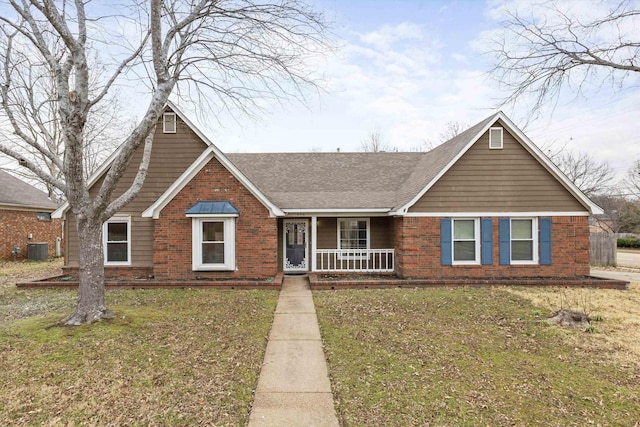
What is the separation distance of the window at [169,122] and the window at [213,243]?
380 centimetres

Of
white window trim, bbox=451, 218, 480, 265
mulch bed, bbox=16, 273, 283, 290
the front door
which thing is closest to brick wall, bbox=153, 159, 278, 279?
mulch bed, bbox=16, 273, 283, 290

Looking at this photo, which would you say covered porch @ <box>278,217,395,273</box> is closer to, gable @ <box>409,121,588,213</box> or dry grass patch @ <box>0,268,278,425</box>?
gable @ <box>409,121,588,213</box>

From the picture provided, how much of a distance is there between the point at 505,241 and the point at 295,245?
310 inches

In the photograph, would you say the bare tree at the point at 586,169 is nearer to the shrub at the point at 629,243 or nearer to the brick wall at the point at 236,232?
the shrub at the point at 629,243

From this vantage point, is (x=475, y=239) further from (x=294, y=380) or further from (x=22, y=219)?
(x=22, y=219)

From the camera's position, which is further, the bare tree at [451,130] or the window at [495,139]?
the bare tree at [451,130]

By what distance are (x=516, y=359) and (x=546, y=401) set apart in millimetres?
1312

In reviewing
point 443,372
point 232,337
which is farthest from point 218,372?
point 443,372

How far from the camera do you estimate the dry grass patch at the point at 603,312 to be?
607 cm

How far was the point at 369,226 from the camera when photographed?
13922mm

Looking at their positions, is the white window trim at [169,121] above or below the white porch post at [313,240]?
above

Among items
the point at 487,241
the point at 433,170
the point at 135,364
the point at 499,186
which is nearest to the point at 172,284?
the point at 135,364

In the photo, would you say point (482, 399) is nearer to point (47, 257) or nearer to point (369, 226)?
point (369, 226)

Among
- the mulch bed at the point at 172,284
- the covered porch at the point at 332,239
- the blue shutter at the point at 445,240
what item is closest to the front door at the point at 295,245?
the covered porch at the point at 332,239
